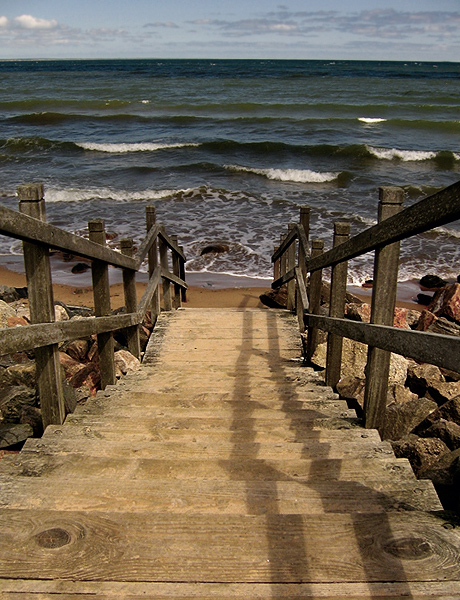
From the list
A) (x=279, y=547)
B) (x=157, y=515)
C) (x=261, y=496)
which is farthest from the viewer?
(x=261, y=496)

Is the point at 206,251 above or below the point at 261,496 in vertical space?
below

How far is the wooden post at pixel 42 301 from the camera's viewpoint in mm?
2822

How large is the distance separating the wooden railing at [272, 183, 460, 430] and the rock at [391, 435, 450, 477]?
0.66 metres

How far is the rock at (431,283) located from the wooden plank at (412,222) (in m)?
7.56

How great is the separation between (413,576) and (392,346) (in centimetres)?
90

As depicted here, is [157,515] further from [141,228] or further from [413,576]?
[141,228]

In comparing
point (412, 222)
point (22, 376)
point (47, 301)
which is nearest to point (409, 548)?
point (412, 222)

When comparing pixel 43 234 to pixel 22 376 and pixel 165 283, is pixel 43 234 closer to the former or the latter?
pixel 22 376

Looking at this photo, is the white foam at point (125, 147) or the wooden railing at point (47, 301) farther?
the white foam at point (125, 147)

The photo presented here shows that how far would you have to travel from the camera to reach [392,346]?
2.39m

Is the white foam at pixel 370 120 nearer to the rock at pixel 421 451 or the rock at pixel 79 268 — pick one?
the rock at pixel 79 268

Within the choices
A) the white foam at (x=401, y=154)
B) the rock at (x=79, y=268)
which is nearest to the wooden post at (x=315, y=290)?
the rock at (x=79, y=268)

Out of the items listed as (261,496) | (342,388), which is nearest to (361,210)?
(342,388)

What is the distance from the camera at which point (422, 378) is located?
548 cm
